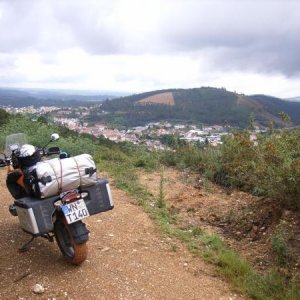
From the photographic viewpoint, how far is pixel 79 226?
13.9 feet

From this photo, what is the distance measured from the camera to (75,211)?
13.7 feet

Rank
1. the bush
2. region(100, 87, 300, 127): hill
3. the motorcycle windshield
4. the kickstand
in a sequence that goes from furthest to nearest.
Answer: region(100, 87, 300, 127): hill < the bush < the motorcycle windshield < the kickstand

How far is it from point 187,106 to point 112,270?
48445 millimetres

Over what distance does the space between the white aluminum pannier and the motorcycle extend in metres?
0.10

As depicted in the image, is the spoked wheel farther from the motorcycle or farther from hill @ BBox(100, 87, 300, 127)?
hill @ BBox(100, 87, 300, 127)

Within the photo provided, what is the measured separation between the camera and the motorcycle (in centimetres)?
416

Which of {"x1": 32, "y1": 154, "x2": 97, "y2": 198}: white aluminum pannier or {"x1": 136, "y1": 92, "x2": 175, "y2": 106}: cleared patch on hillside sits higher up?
{"x1": 32, "y1": 154, "x2": 97, "y2": 198}: white aluminum pannier

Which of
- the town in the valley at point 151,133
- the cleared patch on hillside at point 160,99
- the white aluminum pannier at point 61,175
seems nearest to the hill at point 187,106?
the cleared patch on hillside at point 160,99

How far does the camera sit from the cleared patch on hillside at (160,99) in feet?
180

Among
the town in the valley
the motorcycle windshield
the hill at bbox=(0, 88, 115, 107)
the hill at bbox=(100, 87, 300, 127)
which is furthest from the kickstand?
the hill at bbox=(0, 88, 115, 107)

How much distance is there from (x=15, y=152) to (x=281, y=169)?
3.68 meters

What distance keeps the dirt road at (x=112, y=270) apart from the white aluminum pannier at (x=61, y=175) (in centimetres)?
86

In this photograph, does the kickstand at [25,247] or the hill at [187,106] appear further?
the hill at [187,106]

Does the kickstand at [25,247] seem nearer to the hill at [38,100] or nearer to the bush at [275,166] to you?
the bush at [275,166]
